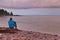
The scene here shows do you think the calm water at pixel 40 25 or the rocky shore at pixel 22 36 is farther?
the calm water at pixel 40 25

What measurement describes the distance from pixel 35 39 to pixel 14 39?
157cm

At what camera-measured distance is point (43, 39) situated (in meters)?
16.9

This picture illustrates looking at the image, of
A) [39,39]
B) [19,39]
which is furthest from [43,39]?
[19,39]

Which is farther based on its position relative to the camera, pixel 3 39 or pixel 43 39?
pixel 43 39

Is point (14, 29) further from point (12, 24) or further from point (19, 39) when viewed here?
point (19, 39)

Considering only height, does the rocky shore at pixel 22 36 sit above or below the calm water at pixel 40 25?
above

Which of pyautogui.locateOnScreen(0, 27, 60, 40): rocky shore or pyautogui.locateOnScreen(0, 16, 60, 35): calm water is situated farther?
pyautogui.locateOnScreen(0, 16, 60, 35): calm water

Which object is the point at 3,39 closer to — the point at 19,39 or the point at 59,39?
the point at 19,39

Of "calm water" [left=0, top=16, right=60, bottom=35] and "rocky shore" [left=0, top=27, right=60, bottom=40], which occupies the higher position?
"rocky shore" [left=0, top=27, right=60, bottom=40]

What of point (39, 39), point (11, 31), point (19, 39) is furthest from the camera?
point (11, 31)

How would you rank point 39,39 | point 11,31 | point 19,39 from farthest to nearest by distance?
point 11,31, point 39,39, point 19,39

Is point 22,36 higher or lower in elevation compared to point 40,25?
higher

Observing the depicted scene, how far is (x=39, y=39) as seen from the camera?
655 inches

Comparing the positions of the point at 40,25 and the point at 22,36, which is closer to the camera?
the point at 22,36
